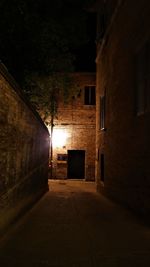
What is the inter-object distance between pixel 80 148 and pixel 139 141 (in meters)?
12.2

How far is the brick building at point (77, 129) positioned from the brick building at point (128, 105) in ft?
21.6

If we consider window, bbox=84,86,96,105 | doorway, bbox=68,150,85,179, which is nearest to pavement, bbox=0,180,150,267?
doorway, bbox=68,150,85,179

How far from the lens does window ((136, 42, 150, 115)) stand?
802 cm

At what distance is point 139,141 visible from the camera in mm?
8484

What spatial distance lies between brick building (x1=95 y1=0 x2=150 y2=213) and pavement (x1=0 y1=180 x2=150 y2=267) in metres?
1.17

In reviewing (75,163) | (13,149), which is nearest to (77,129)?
(75,163)

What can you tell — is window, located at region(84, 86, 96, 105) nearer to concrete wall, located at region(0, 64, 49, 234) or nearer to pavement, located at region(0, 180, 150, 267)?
concrete wall, located at region(0, 64, 49, 234)

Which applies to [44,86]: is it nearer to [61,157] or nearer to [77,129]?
[77,129]

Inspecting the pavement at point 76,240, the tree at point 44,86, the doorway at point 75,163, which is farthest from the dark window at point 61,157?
the pavement at point 76,240

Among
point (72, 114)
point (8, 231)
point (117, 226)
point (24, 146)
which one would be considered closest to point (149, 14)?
point (24, 146)

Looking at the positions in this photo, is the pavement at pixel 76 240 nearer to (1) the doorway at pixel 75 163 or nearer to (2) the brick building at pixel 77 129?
(2) the brick building at pixel 77 129

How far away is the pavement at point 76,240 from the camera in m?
4.76

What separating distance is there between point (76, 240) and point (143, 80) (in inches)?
191

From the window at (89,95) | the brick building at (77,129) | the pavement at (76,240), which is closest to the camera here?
the pavement at (76,240)
